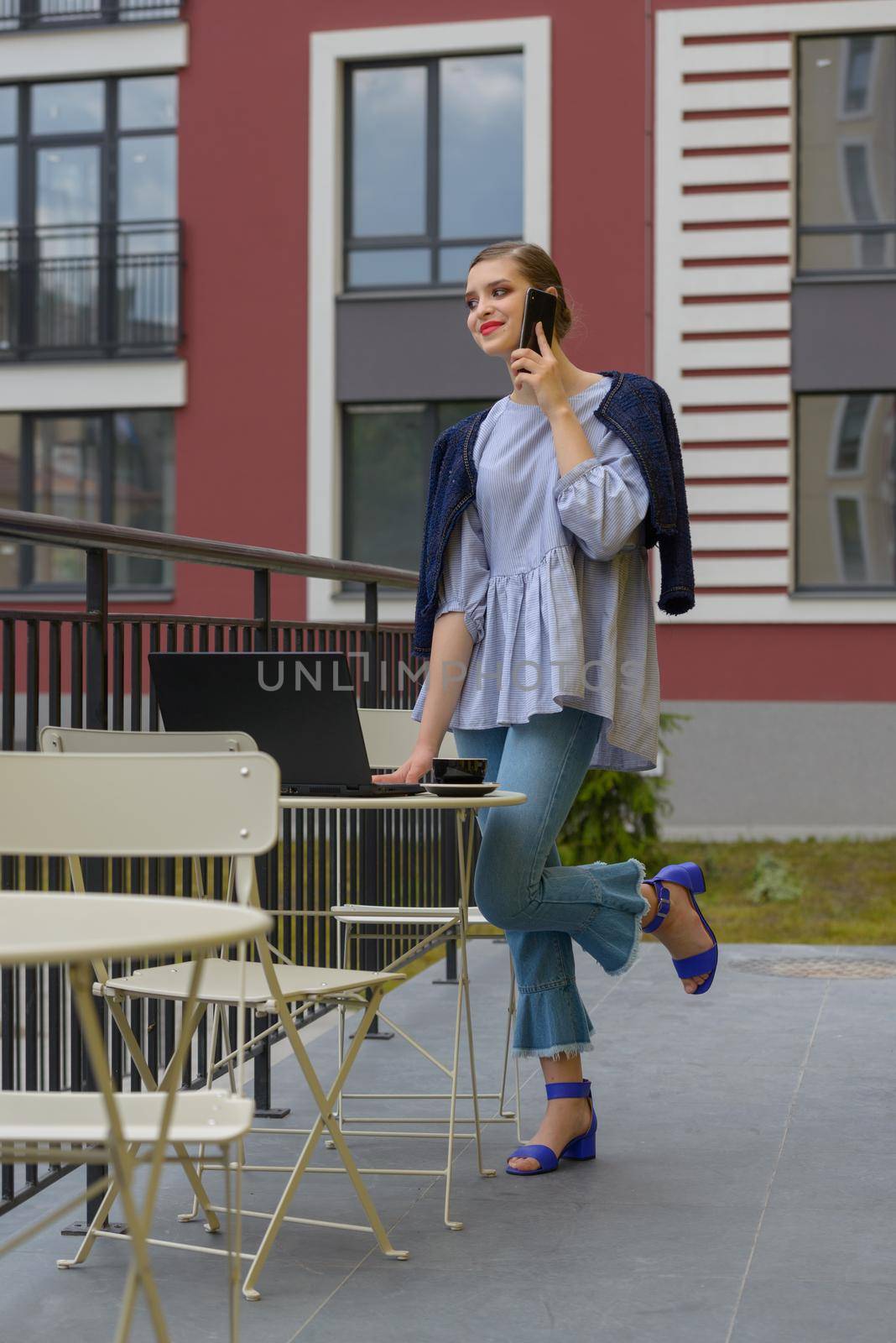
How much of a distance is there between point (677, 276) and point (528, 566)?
36.4ft

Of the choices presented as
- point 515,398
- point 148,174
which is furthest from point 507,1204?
point 148,174

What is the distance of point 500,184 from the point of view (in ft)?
49.6

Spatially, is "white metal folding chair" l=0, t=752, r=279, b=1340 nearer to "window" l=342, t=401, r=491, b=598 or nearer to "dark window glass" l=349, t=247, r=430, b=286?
"window" l=342, t=401, r=491, b=598

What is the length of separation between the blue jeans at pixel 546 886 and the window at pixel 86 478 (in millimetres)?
12049

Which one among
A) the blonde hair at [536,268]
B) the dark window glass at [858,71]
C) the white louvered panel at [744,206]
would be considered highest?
the dark window glass at [858,71]

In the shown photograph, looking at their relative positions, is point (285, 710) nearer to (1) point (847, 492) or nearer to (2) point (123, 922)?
(2) point (123, 922)

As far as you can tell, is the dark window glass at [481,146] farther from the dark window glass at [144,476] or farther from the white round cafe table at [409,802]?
the white round cafe table at [409,802]

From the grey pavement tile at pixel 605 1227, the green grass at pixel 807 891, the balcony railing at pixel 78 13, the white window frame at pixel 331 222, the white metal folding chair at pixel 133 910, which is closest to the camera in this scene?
the white metal folding chair at pixel 133 910

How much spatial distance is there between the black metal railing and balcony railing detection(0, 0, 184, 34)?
1123 cm

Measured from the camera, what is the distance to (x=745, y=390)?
46.5ft

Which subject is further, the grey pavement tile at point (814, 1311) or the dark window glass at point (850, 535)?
the dark window glass at point (850, 535)

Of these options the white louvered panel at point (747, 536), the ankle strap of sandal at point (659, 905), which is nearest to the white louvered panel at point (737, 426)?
the white louvered panel at point (747, 536)

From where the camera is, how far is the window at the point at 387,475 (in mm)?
15133

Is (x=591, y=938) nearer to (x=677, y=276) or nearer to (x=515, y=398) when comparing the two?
(x=515, y=398)
